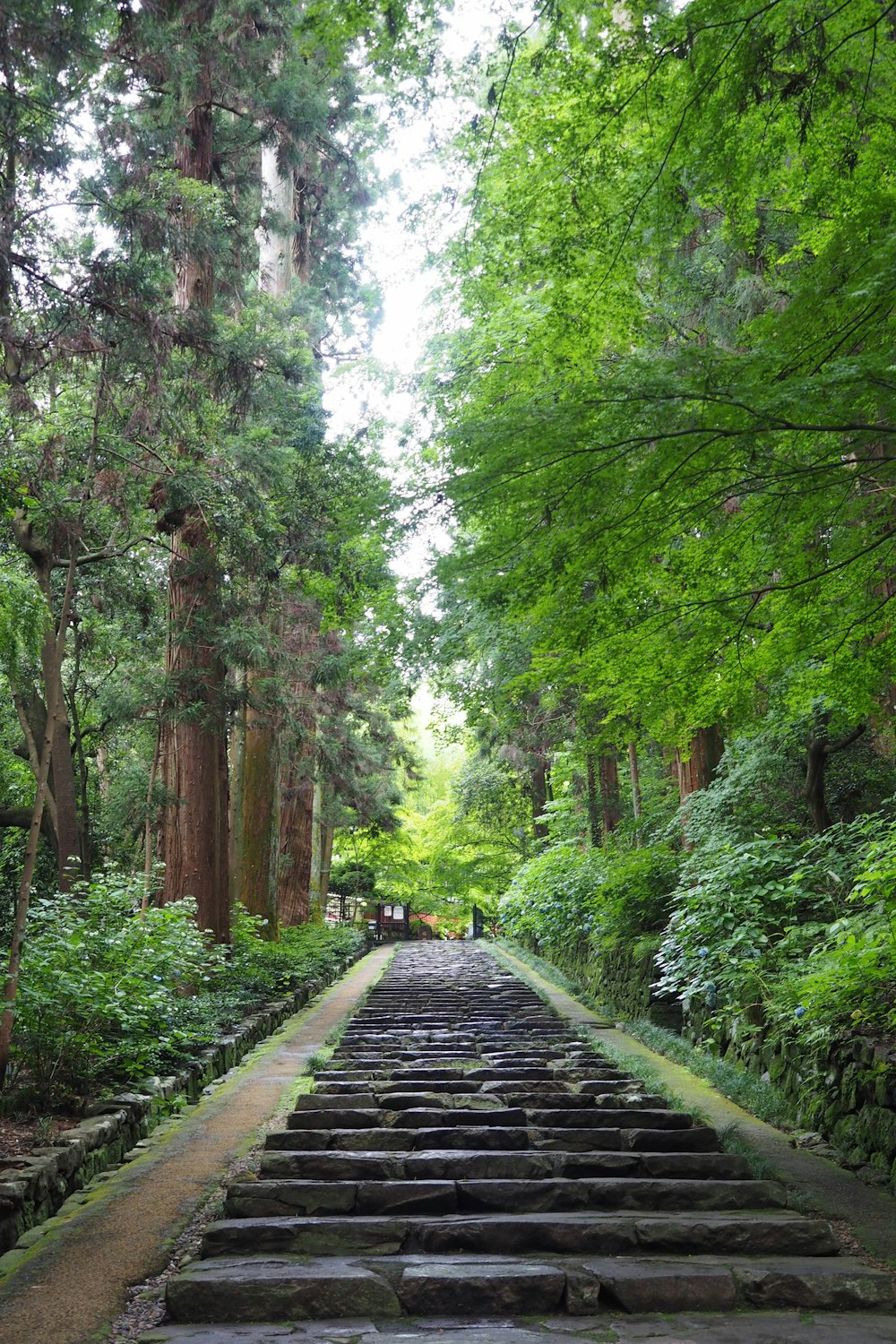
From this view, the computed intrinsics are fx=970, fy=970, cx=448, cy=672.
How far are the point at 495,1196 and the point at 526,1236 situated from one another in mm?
447

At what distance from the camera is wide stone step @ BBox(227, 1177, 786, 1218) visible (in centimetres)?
453

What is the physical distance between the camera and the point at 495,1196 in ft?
15.0

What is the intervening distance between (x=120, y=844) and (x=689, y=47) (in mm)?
15977

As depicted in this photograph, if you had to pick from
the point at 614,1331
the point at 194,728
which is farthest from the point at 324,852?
the point at 614,1331

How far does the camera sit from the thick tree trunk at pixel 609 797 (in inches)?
639

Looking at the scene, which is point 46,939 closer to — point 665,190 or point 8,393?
point 8,393

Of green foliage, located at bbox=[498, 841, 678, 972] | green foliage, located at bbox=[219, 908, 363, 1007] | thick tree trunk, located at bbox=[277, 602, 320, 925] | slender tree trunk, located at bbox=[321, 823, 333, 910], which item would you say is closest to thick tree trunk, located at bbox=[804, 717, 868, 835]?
green foliage, located at bbox=[498, 841, 678, 972]

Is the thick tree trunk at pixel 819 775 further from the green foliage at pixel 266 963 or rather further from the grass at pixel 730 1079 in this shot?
the green foliage at pixel 266 963

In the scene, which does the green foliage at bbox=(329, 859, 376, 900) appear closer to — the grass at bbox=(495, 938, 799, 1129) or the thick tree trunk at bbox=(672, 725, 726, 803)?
the thick tree trunk at bbox=(672, 725, 726, 803)

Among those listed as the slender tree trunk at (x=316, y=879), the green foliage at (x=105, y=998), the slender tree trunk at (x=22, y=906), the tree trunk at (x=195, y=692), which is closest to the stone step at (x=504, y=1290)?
the slender tree trunk at (x=22, y=906)

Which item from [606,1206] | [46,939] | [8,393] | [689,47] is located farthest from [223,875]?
[689,47]

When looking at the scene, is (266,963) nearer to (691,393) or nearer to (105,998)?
(105,998)

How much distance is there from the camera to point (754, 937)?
24.6 feet

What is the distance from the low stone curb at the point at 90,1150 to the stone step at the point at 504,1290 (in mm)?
1066
